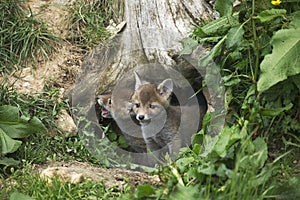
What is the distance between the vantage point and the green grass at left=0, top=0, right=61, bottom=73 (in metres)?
6.54

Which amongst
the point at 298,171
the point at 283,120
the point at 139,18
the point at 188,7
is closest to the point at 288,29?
the point at 283,120

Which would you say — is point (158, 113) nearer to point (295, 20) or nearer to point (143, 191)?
point (295, 20)

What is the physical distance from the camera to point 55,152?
19.6 feet

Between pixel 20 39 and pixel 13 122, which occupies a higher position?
pixel 20 39

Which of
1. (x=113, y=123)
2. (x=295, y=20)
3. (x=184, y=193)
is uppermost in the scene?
(x=295, y=20)

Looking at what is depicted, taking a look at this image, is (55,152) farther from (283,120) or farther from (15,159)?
(283,120)

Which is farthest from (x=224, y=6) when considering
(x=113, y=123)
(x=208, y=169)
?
(x=113, y=123)

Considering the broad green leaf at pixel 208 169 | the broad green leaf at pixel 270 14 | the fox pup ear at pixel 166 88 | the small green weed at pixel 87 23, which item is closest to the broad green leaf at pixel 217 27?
the broad green leaf at pixel 270 14

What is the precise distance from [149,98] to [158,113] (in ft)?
0.69

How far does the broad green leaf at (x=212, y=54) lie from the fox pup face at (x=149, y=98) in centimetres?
98

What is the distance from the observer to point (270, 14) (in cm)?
500

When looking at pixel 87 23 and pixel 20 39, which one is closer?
pixel 20 39

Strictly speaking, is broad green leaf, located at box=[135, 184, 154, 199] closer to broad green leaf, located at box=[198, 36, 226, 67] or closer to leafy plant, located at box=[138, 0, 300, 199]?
leafy plant, located at box=[138, 0, 300, 199]

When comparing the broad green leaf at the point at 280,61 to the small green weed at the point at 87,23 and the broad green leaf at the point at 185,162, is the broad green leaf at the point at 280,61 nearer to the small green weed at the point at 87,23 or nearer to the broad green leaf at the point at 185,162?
the broad green leaf at the point at 185,162
